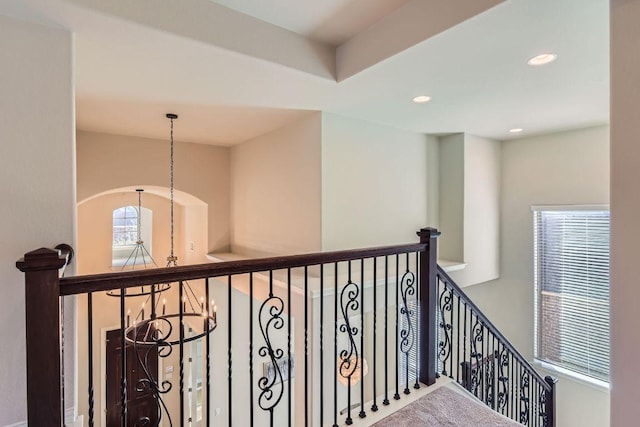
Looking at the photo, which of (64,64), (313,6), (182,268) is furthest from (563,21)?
(64,64)

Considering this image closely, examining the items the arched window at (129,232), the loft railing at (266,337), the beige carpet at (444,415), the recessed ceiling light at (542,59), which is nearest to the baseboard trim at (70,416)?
the loft railing at (266,337)

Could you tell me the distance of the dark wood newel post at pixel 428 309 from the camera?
235 cm

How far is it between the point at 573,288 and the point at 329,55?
15.4 ft

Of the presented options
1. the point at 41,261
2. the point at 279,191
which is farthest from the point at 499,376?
the point at 41,261

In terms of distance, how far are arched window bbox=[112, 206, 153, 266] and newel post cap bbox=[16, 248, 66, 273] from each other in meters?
5.73

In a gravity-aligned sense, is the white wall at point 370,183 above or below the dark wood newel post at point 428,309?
above

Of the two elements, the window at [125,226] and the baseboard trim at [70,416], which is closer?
the baseboard trim at [70,416]

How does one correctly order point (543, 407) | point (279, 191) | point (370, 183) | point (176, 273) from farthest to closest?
point (279, 191), point (370, 183), point (543, 407), point (176, 273)

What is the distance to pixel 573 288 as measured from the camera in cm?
474

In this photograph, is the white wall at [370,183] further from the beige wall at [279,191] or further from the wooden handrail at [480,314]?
the wooden handrail at [480,314]

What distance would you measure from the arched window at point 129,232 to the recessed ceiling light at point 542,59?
6.55 metres

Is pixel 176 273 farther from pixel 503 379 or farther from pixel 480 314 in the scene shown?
pixel 503 379

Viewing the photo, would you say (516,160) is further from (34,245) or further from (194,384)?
(194,384)
